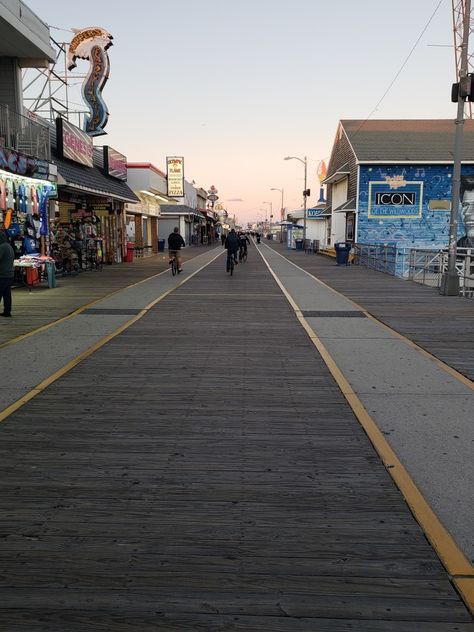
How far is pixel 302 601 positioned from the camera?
285 centimetres

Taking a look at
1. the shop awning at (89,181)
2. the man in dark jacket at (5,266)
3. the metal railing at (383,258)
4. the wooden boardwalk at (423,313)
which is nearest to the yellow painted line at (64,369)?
the man in dark jacket at (5,266)

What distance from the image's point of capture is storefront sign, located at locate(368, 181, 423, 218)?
36.7 meters

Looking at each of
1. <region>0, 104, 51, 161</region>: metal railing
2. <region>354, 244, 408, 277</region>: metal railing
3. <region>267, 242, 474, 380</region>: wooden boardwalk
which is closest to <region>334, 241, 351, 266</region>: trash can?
<region>354, 244, 408, 277</region>: metal railing

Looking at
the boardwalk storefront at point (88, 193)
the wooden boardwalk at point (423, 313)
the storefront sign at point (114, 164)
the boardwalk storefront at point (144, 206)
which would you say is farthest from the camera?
the boardwalk storefront at point (144, 206)

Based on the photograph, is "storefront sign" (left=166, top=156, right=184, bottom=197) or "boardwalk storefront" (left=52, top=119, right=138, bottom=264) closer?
"boardwalk storefront" (left=52, top=119, right=138, bottom=264)

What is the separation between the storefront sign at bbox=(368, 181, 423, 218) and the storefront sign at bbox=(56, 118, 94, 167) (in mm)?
18981

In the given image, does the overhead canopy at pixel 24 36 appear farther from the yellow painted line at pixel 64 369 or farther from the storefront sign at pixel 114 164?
the yellow painted line at pixel 64 369

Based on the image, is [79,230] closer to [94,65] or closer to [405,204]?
[94,65]

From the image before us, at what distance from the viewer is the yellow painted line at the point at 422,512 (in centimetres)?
303

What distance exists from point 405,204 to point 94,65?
2119 centimetres

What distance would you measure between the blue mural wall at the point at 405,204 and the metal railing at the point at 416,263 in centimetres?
319

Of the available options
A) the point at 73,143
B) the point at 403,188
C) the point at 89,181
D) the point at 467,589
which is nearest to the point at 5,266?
the point at 467,589

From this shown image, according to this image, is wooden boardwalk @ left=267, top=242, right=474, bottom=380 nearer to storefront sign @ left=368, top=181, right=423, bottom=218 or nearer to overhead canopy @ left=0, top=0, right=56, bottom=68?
overhead canopy @ left=0, top=0, right=56, bottom=68

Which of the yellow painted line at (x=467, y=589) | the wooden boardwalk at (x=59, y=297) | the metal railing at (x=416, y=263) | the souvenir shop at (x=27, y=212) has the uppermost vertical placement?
the souvenir shop at (x=27, y=212)
